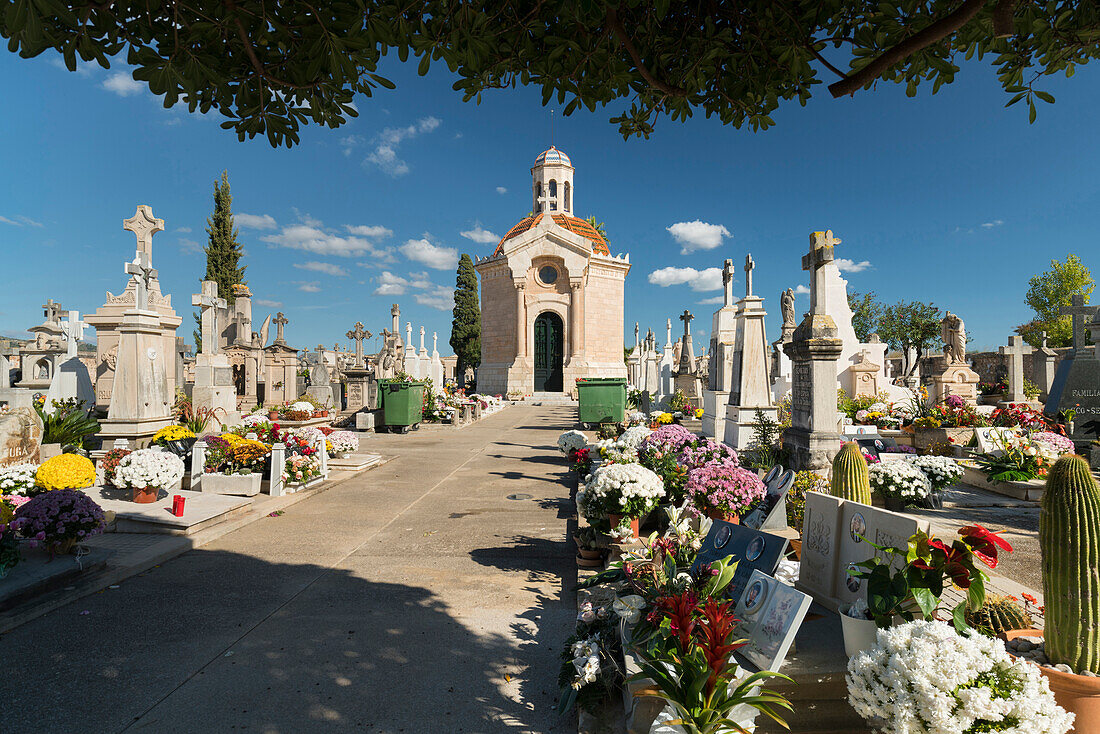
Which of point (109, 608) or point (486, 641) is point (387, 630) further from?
point (109, 608)

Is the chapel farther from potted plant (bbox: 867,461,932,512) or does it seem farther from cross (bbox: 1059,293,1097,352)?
potted plant (bbox: 867,461,932,512)

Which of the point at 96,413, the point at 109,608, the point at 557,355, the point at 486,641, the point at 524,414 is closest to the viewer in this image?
the point at 486,641

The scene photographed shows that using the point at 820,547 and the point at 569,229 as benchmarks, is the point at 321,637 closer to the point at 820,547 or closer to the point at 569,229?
the point at 820,547

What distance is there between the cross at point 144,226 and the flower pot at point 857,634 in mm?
13430

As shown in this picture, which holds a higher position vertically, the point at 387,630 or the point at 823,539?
the point at 823,539

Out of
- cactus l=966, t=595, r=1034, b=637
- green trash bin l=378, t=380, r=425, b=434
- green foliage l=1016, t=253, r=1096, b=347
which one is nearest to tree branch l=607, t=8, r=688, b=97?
cactus l=966, t=595, r=1034, b=637

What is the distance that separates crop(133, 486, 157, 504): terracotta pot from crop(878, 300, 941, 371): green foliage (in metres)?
56.8

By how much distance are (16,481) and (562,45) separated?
7108 millimetres

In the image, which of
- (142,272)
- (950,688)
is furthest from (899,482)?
(142,272)

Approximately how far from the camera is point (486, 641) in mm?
3986

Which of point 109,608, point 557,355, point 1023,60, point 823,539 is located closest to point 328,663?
point 109,608

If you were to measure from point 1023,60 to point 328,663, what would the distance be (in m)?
6.17

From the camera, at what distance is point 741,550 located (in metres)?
3.53

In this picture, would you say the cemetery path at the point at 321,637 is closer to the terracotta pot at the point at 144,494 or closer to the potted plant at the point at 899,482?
the terracotta pot at the point at 144,494
